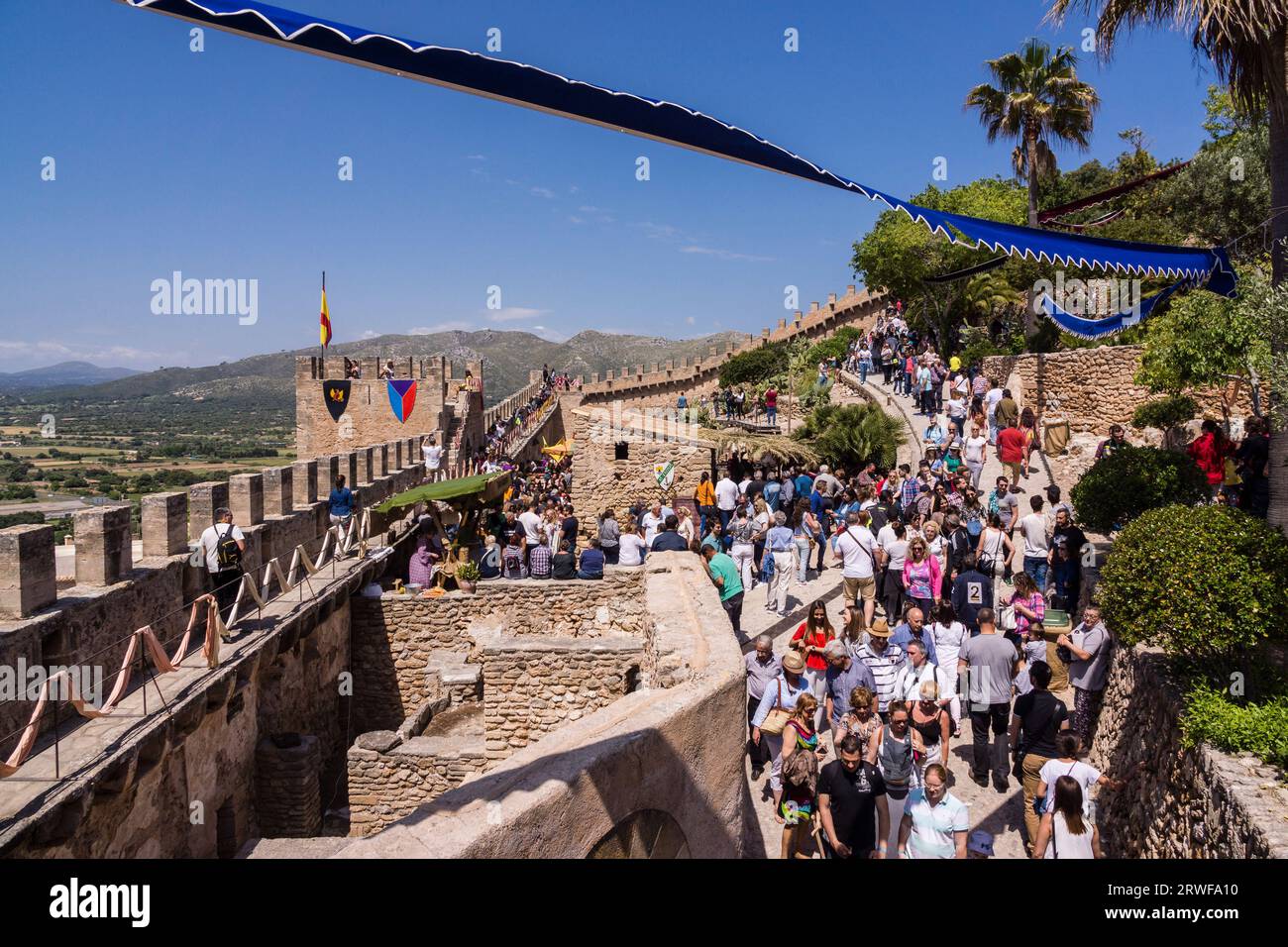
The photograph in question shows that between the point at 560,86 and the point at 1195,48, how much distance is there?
7.35 metres

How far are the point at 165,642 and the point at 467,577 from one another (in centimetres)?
477

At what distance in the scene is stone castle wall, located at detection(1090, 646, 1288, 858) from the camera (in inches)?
196

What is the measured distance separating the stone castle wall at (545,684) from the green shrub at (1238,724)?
17.1 ft

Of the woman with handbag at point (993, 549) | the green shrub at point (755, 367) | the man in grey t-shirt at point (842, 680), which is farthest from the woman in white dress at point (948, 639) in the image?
the green shrub at point (755, 367)

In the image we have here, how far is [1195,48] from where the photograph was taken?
25.4 ft

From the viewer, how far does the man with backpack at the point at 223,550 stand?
8.95 m

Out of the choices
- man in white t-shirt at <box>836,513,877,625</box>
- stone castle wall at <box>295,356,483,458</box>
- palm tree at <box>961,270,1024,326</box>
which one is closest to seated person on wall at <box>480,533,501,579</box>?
man in white t-shirt at <box>836,513,877,625</box>

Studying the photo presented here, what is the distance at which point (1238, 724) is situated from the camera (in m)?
5.63

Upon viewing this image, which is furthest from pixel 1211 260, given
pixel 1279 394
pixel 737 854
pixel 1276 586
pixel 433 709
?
pixel 433 709

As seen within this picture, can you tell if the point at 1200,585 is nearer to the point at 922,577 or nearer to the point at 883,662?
the point at 883,662

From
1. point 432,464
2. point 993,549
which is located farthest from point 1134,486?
point 432,464

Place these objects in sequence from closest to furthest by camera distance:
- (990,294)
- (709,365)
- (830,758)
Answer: (830,758) → (990,294) → (709,365)

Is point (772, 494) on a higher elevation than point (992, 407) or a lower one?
lower

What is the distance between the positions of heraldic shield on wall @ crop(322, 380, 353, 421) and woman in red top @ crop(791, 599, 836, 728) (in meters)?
19.7
